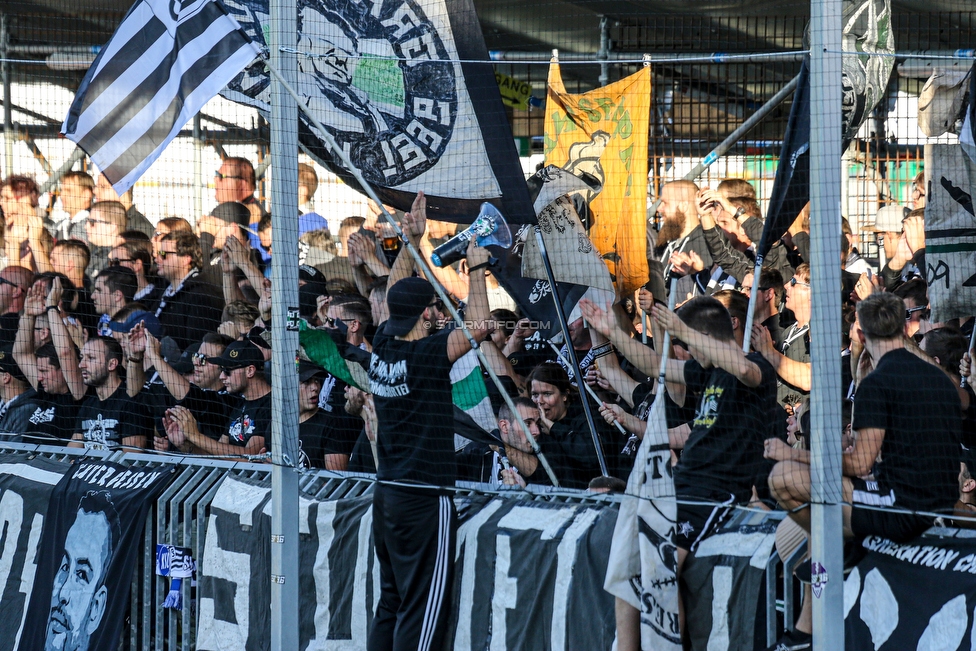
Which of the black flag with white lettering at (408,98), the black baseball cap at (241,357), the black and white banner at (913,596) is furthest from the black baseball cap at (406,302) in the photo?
the black and white banner at (913,596)

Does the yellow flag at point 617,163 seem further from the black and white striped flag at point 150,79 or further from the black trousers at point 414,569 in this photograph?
the black and white striped flag at point 150,79

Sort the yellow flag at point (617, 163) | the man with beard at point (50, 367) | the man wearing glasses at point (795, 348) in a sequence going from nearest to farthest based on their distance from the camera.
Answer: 1. the man wearing glasses at point (795, 348)
2. the yellow flag at point (617, 163)
3. the man with beard at point (50, 367)

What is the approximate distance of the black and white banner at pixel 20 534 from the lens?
22.8ft

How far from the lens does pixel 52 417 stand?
7.82 metres

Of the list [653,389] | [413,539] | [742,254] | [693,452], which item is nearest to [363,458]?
[413,539]

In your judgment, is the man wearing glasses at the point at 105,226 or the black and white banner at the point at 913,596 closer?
the black and white banner at the point at 913,596

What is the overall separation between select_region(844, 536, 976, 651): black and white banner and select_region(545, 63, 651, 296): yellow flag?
2.48m

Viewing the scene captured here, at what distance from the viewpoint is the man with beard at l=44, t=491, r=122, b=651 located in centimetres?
654

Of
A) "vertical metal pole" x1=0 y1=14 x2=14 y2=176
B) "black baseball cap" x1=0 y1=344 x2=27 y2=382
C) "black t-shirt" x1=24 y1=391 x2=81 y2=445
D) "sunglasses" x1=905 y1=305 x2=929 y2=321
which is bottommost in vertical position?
"black t-shirt" x1=24 y1=391 x2=81 y2=445

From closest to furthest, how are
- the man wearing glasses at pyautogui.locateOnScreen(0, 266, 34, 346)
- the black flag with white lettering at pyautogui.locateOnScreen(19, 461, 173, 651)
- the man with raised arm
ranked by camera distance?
the man with raised arm → the black flag with white lettering at pyautogui.locateOnScreen(19, 461, 173, 651) → the man wearing glasses at pyautogui.locateOnScreen(0, 266, 34, 346)

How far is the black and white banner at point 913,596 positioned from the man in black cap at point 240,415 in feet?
11.3

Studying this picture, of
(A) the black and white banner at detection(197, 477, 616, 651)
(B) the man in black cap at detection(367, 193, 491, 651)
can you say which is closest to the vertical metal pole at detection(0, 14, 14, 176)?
(A) the black and white banner at detection(197, 477, 616, 651)

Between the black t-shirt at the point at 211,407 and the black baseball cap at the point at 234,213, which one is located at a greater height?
the black baseball cap at the point at 234,213

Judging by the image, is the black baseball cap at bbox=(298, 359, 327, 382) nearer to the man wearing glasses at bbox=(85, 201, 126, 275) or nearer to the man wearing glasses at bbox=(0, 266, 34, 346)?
the man wearing glasses at bbox=(85, 201, 126, 275)
